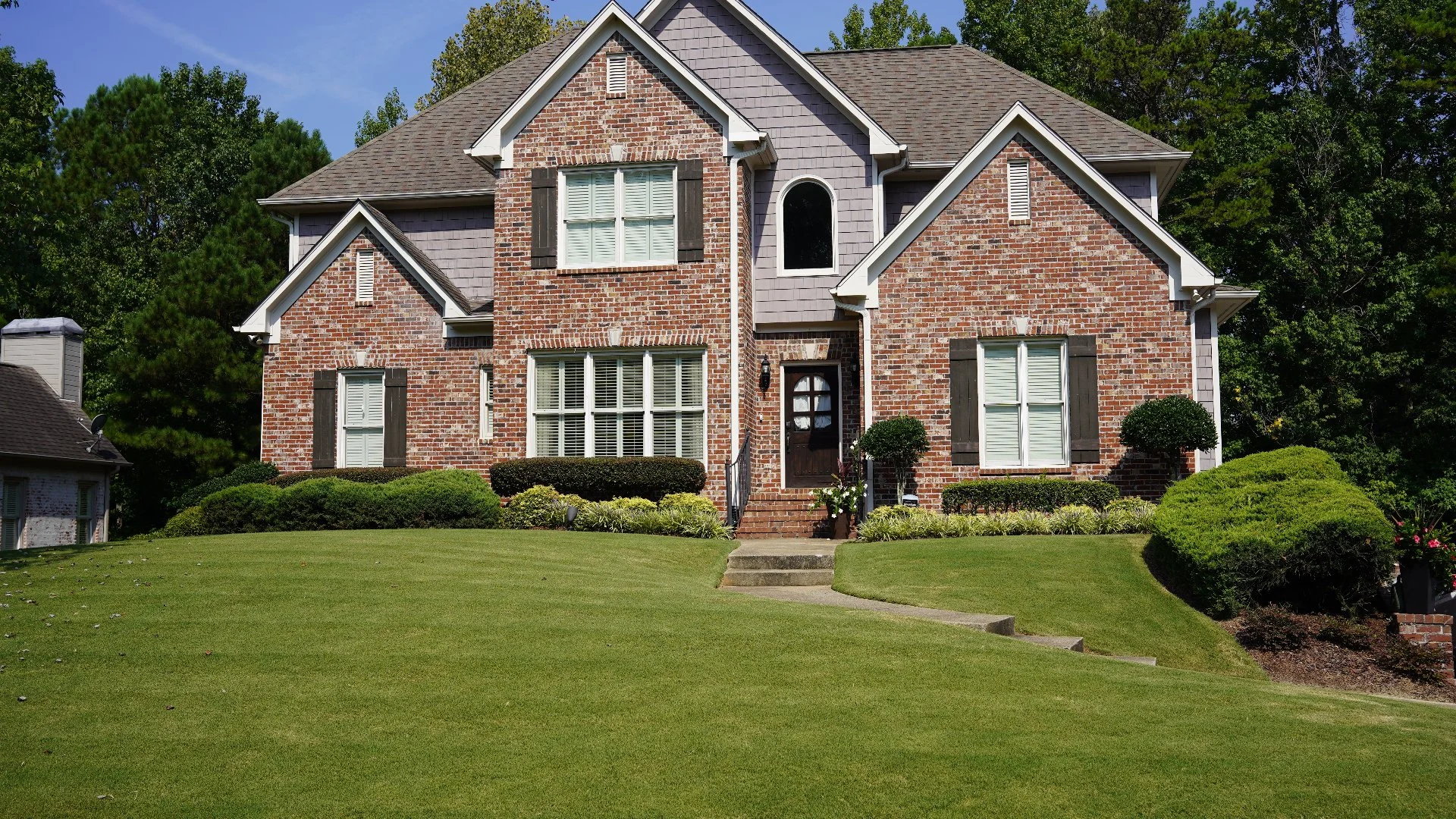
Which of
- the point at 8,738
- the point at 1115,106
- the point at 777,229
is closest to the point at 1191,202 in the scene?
the point at 1115,106

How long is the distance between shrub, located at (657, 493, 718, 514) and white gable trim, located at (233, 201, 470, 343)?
17.6ft

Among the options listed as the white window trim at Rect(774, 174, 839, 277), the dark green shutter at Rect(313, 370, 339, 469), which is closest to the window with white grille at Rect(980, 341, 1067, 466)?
the white window trim at Rect(774, 174, 839, 277)

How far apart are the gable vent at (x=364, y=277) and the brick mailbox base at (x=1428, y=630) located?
55.0 ft

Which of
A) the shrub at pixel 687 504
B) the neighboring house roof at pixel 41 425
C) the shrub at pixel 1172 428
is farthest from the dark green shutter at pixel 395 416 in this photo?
the shrub at pixel 1172 428

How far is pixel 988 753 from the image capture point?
7.38m

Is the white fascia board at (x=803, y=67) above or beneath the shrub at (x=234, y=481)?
above

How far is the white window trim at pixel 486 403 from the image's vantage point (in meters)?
21.7

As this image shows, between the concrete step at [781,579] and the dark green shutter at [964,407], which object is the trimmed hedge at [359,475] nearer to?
the concrete step at [781,579]

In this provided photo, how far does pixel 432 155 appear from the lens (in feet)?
80.8

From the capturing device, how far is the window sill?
20.3 m

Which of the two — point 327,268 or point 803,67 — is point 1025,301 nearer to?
point 803,67

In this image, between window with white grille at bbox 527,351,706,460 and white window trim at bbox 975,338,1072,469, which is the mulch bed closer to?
white window trim at bbox 975,338,1072,469

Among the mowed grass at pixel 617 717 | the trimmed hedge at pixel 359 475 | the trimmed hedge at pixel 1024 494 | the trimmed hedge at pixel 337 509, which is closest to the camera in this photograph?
the mowed grass at pixel 617 717

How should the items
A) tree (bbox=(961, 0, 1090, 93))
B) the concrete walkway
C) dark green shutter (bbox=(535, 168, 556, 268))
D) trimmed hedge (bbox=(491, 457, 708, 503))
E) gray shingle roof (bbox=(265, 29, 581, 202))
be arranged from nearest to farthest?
the concrete walkway → trimmed hedge (bbox=(491, 457, 708, 503)) → dark green shutter (bbox=(535, 168, 556, 268)) → gray shingle roof (bbox=(265, 29, 581, 202)) → tree (bbox=(961, 0, 1090, 93))
